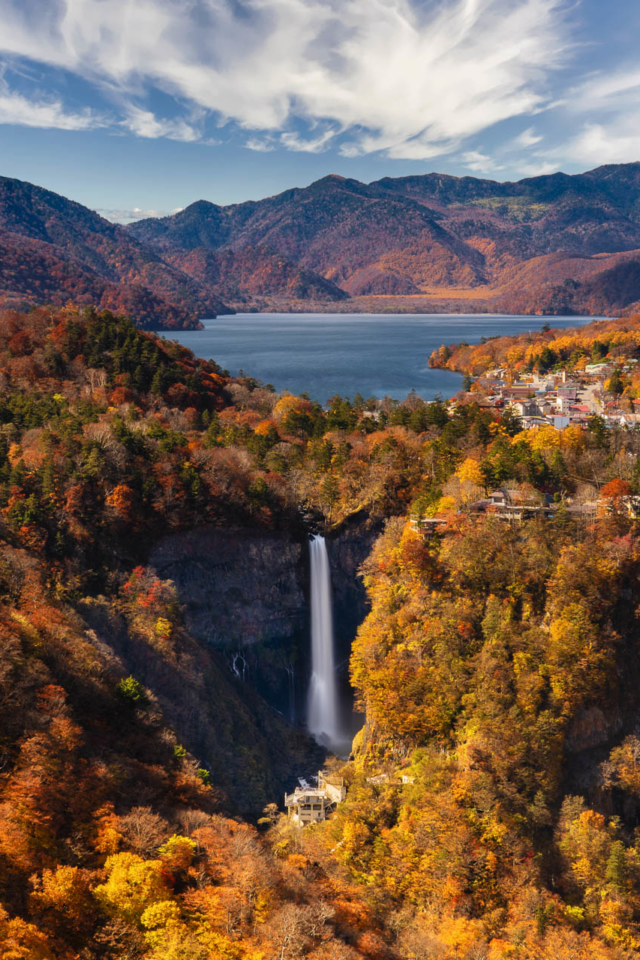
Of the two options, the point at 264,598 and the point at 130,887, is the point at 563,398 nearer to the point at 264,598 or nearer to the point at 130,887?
the point at 264,598

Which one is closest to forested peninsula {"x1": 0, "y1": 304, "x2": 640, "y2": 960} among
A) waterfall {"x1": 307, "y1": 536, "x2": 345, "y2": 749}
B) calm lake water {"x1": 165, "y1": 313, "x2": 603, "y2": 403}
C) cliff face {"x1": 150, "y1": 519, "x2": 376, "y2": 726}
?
cliff face {"x1": 150, "y1": 519, "x2": 376, "y2": 726}

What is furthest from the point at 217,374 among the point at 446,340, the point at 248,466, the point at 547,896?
the point at 446,340

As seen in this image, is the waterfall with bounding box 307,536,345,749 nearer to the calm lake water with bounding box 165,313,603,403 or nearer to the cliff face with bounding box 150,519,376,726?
the cliff face with bounding box 150,519,376,726

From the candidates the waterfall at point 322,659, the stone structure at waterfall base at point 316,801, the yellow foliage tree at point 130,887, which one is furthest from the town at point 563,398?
the yellow foliage tree at point 130,887

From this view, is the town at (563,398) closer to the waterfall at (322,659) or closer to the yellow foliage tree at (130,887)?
the waterfall at (322,659)

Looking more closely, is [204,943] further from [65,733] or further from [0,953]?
[65,733]

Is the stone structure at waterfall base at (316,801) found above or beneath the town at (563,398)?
beneath

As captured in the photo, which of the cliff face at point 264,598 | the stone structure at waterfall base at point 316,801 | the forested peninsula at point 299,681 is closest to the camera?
the forested peninsula at point 299,681
